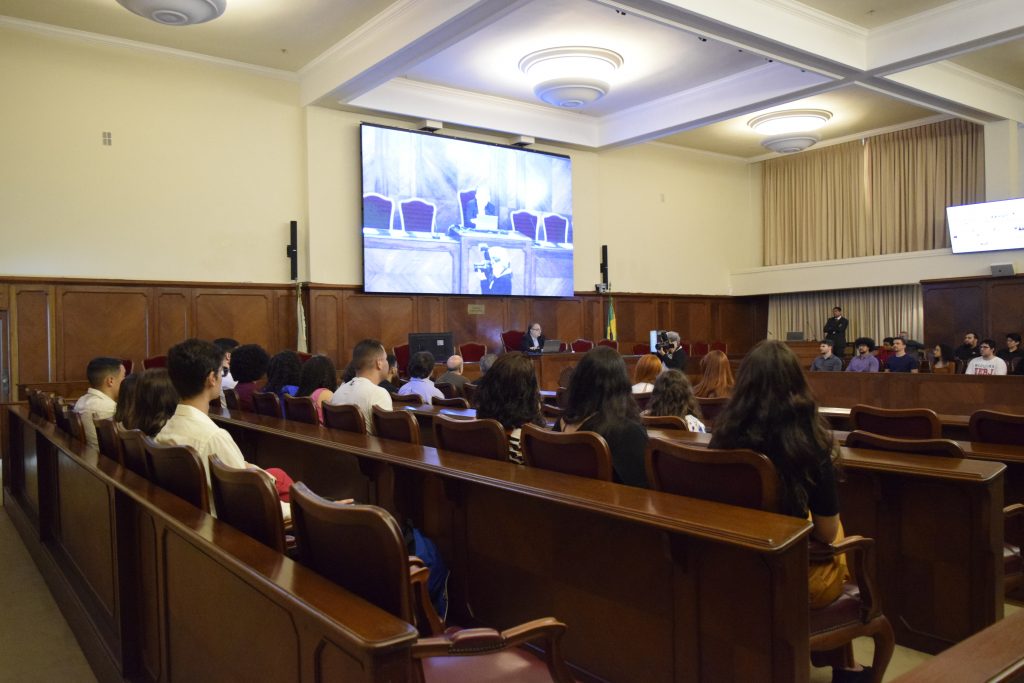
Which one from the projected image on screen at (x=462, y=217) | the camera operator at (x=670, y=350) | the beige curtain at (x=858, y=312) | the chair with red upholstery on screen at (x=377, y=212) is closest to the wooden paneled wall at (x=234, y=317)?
the projected image on screen at (x=462, y=217)

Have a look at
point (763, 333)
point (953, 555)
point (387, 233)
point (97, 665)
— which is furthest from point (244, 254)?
point (763, 333)

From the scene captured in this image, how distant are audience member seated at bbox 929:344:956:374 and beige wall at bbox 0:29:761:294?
7028 millimetres

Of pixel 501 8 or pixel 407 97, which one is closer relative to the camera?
pixel 501 8

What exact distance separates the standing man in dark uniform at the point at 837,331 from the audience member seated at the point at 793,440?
12.1 m

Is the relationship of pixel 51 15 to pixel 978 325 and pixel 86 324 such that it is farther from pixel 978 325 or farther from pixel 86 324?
pixel 978 325

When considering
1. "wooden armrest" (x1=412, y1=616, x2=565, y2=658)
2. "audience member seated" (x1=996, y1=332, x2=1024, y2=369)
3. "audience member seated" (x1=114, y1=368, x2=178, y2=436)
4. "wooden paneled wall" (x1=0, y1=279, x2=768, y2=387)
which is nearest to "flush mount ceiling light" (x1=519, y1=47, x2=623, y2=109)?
"wooden paneled wall" (x1=0, y1=279, x2=768, y2=387)

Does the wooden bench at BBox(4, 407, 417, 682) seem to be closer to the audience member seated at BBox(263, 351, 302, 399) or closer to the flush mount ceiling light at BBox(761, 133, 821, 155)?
the audience member seated at BBox(263, 351, 302, 399)

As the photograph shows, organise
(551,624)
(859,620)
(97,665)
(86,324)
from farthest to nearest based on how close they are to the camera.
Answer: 1. (86,324)
2. (97,665)
3. (859,620)
4. (551,624)

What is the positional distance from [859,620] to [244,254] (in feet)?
30.0

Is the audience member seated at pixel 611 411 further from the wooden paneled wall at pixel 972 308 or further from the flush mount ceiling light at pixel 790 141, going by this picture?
the flush mount ceiling light at pixel 790 141

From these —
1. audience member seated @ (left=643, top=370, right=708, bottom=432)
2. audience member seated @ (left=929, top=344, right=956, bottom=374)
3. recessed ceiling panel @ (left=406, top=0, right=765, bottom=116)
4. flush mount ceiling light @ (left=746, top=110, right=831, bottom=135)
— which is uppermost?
recessed ceiling panel @ (left=406, top=0, right=765, bottom=116)

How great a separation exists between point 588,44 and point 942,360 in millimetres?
6851

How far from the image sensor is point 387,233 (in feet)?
34.9

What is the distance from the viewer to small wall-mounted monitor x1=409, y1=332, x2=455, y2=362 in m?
9.52
